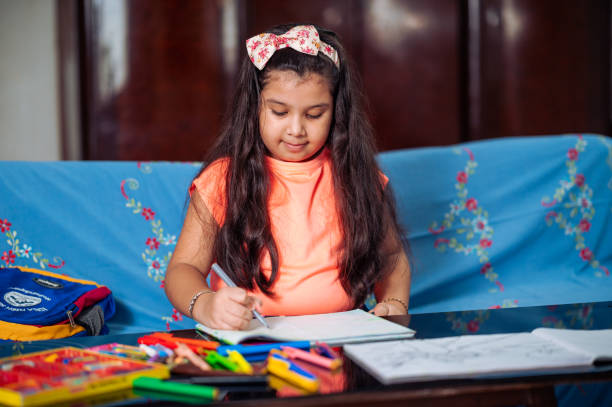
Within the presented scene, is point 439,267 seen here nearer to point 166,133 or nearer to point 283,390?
point 283,390

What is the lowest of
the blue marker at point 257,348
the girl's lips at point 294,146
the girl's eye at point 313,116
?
the blue marker at point 257,348

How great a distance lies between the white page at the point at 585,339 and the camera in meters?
0.69

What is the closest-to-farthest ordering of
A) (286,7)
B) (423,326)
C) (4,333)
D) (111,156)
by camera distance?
(423,326)
(4,333)
(111,156)
(286,7)

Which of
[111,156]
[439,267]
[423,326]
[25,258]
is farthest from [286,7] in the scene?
[423,326]

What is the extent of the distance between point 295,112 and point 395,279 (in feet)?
1.38

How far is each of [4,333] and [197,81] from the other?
76.4 inches

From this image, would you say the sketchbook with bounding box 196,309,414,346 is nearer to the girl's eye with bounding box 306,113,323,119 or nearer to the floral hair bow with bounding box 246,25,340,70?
the girl's eye with bounding box 306,113,323,119

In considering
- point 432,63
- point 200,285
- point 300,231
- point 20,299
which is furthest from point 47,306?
point 432,63

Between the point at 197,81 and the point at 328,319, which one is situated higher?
the point at 197,81

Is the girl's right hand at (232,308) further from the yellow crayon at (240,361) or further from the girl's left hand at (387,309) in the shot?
the girl's left hand at (387,309)

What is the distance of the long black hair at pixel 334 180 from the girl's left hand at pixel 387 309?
0.21ft

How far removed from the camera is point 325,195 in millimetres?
1301

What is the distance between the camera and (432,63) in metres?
3.30

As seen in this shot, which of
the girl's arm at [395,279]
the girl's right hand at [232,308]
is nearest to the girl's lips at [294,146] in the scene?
the girl's arm at [395,279]
